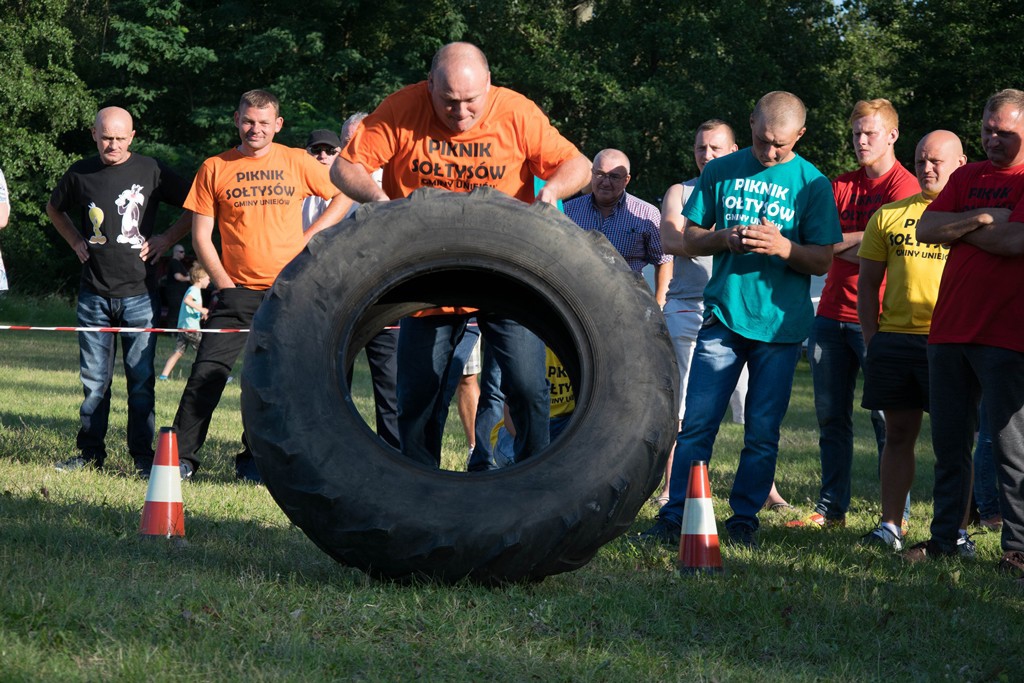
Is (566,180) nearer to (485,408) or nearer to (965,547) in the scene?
(485,408)

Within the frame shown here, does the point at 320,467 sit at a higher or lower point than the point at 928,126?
lower

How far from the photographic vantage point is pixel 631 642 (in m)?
4.02

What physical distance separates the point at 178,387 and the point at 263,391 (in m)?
10.7

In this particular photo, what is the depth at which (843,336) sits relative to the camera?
7.21m

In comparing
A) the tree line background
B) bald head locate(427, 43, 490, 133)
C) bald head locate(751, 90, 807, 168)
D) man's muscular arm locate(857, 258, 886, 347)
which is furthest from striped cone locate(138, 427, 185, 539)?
the tree line background

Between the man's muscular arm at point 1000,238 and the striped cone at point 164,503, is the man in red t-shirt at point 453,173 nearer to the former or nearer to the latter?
the striped cone at point 164,503

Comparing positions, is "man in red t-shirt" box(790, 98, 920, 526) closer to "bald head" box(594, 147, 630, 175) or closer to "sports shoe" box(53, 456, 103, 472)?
"bald head" box(594, 147, 630, 175)

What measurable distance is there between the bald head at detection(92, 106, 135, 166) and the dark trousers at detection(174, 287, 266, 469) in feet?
4.20

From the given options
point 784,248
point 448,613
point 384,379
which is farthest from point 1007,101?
point 384,379

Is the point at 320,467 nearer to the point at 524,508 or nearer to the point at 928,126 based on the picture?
the point at 524,508

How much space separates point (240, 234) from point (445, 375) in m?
2.74

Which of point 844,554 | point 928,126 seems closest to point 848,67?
point 928,126

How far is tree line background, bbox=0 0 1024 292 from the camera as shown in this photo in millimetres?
33719

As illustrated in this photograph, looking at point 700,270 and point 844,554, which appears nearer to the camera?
point 844,554
